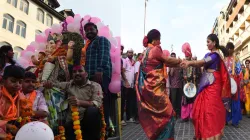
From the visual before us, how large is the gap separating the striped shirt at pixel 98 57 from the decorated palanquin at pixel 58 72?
0.15 meters

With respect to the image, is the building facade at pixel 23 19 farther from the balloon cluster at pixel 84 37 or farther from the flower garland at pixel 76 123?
the flower garland at pixel 76 123

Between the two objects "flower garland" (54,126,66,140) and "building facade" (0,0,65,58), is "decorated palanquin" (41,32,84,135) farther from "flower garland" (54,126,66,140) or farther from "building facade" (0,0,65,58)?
"building facade" (0,0,65,58)

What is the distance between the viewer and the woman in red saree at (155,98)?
337 centimetres

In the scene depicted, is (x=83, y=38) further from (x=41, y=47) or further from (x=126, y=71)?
(x=126, y=71)

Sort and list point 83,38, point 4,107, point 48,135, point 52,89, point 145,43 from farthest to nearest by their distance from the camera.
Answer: point 83,38
point 145,43
point 52,89
point 4,107
point 48,135

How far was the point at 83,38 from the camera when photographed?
13.4 feet

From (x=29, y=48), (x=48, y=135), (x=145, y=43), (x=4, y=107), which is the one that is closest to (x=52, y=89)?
(x=4, y=107)

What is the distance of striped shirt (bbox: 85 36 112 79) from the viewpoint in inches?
142

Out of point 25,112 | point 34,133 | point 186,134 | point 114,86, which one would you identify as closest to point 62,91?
point 25,112

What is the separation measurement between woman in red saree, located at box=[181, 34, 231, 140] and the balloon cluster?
41.6 inches

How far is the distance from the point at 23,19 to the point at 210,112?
1416 cm

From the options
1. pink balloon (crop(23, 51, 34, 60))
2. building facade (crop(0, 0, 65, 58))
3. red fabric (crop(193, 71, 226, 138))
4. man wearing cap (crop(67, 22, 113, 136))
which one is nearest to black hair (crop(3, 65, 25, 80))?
man wearing cap (crop(67, 22, 113, 136))

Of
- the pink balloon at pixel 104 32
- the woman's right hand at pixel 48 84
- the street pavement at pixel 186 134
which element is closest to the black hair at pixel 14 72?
the woman's right hand at pixel 48 84

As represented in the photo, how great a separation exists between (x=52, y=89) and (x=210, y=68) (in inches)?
82.8
